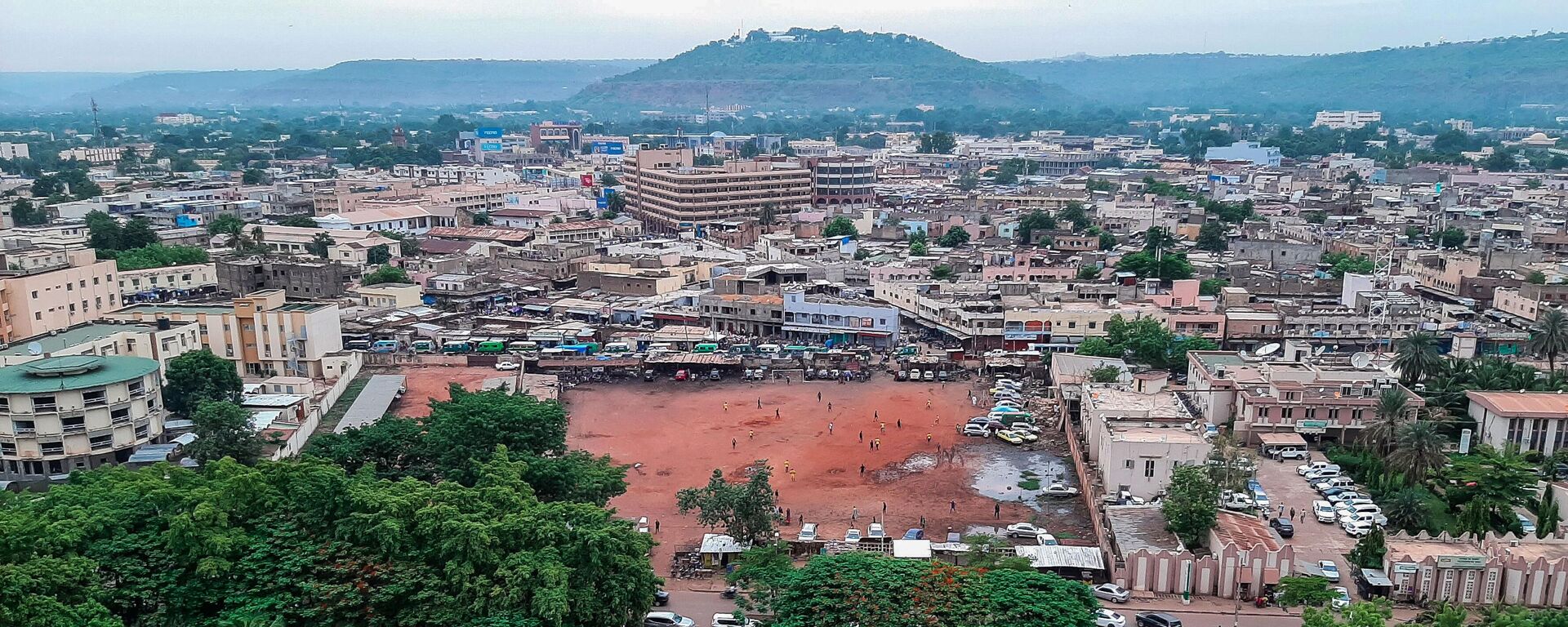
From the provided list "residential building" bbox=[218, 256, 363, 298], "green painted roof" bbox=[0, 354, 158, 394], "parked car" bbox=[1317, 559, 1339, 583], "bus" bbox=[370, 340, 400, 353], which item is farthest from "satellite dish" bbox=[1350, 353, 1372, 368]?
"residential building" bbox=[218, 256, 363, 298]

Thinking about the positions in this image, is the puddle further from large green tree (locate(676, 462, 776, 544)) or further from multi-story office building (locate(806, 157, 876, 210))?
multi-story office building (locate(806, 157, 876, 210))

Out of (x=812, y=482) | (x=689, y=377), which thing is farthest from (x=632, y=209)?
(x=812, y=482)

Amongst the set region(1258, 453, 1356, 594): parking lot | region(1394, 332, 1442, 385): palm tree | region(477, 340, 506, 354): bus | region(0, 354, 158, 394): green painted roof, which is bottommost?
region(1258, 453, 1356, 594): parking lot

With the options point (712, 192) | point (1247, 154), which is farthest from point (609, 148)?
point (1247, 154)

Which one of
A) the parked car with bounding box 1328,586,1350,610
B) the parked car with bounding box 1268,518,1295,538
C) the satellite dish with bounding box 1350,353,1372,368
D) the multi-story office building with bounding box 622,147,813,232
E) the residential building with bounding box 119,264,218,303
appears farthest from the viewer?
the multi-story office building with bounding box 622,147,813,232

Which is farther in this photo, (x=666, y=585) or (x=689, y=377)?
(x=689, y=377)

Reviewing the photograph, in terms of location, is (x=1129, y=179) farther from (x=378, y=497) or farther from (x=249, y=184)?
(x=378, y=497)
